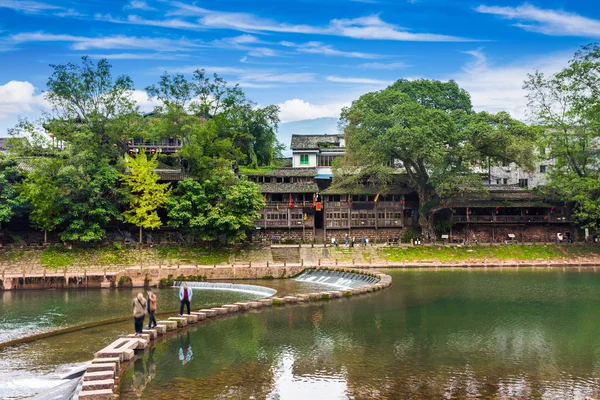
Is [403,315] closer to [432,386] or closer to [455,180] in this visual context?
[432,386]

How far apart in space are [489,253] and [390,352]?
1615 inches

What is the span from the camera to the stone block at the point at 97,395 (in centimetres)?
1881

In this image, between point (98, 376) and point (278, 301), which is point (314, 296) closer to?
point (278, 301)

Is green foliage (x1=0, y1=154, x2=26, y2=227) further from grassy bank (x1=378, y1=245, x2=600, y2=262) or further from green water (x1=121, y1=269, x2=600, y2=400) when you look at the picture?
grassy bank (x1=378, y1=245, x2=600, y2=262)

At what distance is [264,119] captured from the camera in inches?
3248

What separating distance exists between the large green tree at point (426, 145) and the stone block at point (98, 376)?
46.0m

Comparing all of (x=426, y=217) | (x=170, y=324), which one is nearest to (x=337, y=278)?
(x=426, y=217)

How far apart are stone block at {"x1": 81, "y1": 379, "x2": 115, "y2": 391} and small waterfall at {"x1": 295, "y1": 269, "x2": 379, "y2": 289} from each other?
93.6 ft

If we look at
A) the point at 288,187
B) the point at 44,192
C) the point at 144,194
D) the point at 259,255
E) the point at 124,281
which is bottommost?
the point at 124,281

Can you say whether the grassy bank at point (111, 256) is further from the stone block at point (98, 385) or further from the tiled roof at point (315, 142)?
the stone block at point (98, 385)

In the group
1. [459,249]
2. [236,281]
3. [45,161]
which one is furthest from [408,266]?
[45,161]

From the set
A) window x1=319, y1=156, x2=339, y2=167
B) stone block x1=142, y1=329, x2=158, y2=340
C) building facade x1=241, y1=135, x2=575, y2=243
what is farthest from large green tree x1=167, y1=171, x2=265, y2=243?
stone block x1=142, y1=329, x2=158, y2=340

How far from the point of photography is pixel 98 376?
20062 mm

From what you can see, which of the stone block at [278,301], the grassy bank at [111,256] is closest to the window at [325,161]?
Answer: the grassy bank at [111,256]
